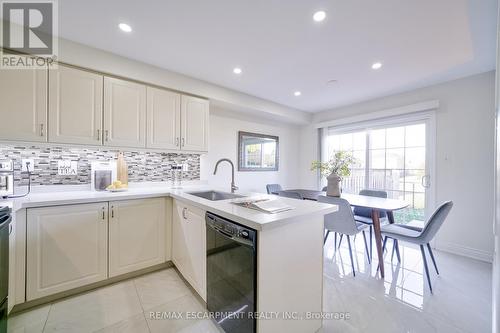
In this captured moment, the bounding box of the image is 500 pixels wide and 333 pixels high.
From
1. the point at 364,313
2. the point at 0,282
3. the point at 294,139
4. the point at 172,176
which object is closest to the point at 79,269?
the point at 0,282

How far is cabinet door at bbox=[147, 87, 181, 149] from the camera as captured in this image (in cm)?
248

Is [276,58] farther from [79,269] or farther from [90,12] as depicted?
[79,269]

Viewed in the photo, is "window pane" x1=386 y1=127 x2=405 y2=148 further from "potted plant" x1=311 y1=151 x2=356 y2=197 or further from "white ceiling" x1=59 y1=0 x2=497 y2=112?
"potted plant" x1=311 y1=151 x2=356 y2=197

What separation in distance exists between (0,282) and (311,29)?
115 inches

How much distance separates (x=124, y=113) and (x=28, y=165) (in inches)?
40.2

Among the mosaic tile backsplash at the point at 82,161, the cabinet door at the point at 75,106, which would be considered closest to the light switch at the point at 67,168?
the mosaic tile backsplash at the point at 82,161

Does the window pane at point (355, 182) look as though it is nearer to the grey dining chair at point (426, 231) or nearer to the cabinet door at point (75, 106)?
the grey dining chair at point (426, 231)

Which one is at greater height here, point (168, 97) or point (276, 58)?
point (276, 58)

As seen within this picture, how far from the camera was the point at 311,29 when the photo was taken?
183cm

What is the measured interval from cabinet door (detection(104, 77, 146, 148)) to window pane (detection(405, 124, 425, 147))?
4.12 meters

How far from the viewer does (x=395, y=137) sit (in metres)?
3.53

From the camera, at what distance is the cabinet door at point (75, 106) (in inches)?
75.9

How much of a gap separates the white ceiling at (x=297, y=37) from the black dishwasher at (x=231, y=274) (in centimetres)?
171

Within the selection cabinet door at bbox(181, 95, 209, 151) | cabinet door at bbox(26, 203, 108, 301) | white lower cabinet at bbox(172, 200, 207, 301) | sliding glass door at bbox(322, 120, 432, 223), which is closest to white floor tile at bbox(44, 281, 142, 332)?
cabinet door at bbox(26, 203, 108, 301)
